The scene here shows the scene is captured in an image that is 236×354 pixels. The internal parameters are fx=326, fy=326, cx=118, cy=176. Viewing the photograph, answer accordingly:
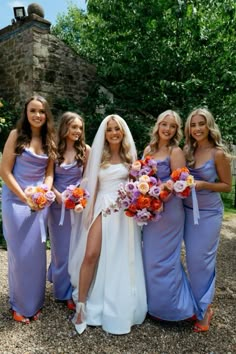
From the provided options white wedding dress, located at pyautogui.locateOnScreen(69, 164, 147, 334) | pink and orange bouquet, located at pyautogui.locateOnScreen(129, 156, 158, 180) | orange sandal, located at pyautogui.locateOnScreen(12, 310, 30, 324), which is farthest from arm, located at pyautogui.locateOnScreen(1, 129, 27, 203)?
orange sandal, located at pyautogui.locateOnScreen(12, 310, 30, 324)

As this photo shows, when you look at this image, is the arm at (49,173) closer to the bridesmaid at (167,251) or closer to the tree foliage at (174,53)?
the bridesmaid at (167,251)

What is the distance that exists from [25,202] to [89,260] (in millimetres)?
920

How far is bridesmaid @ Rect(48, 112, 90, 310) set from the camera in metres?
3.71

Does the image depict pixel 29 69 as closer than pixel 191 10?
No

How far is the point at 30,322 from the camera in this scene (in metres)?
3.59

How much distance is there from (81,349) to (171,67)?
7.13 m

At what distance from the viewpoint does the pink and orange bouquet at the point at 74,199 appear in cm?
338

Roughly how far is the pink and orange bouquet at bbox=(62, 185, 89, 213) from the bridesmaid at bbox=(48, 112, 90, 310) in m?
0.19

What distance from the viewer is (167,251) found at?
11.6 feet

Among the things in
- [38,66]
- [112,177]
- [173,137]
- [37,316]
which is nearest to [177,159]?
[173,137]

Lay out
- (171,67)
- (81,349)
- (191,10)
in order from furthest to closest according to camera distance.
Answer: (171,67)
(191,10)
(81,349)

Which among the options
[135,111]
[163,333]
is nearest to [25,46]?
[135,111]

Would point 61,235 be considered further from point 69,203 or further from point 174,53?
point 174,53

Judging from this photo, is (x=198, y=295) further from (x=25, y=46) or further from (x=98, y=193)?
(x=25, y=46)
